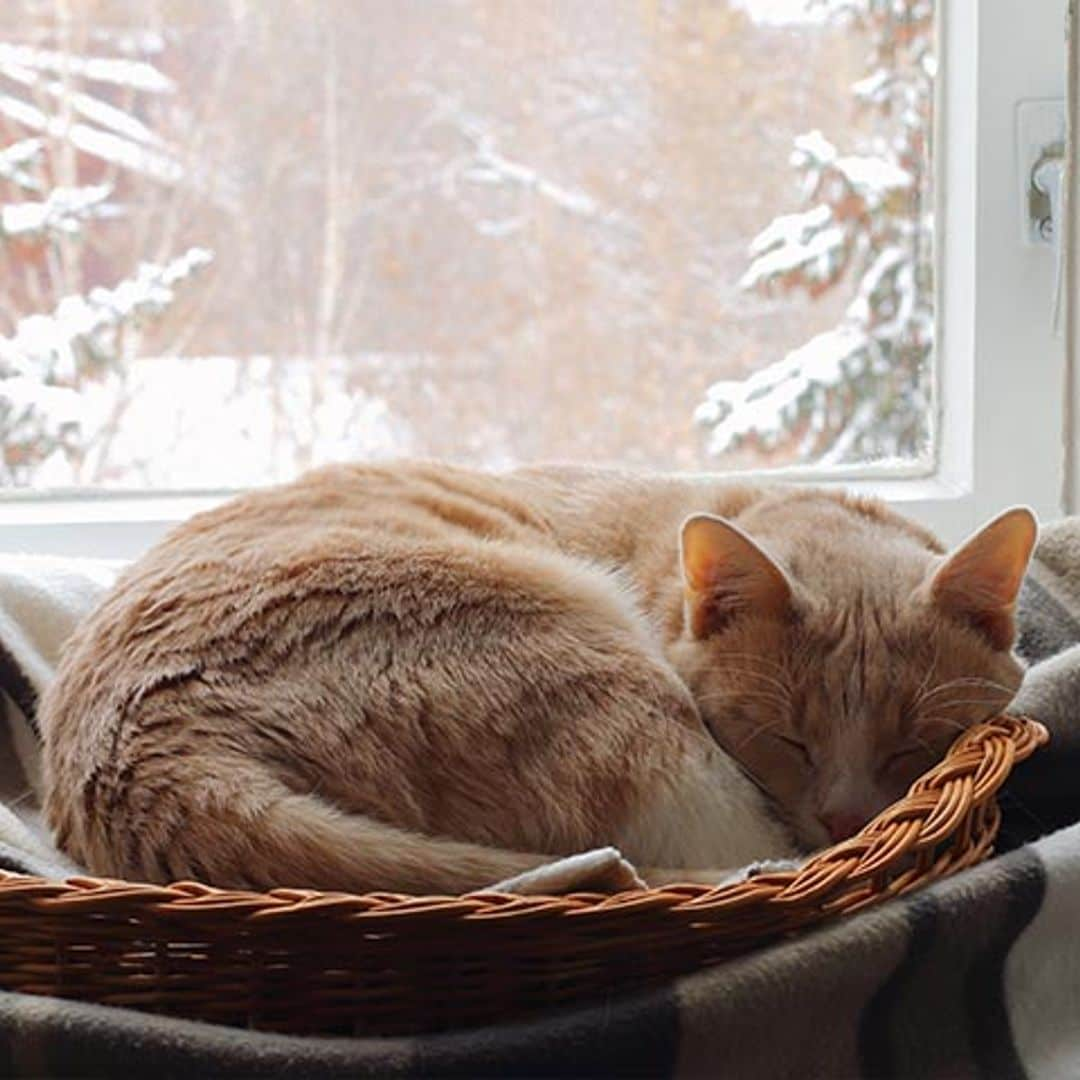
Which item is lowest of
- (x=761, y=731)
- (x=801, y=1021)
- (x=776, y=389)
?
(x=801, y=1021)

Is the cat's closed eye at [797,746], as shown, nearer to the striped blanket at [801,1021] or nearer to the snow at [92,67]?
the striped blanket at [801,1021]

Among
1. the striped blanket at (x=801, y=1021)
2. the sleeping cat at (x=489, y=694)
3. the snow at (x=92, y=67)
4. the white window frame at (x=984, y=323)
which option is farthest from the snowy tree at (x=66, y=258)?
the striped blanket at (x=801, y=1021)

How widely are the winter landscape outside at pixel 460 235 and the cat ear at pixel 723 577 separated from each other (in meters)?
0.83

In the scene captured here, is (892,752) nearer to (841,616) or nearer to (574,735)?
(841,616)

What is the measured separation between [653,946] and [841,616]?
44 cm

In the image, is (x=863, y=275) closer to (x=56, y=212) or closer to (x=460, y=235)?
(x=460, y=235)

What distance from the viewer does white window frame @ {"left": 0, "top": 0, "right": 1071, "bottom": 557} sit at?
2.09m

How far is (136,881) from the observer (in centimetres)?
120

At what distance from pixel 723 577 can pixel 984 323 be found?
2.74 ft

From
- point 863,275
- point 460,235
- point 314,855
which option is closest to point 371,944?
point 314,855

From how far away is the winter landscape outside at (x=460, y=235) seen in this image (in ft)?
7.13

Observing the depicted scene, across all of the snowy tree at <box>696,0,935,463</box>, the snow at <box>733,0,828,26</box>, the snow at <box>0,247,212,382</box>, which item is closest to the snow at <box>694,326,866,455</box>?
the snowy tree at <box>696,0,935,463</box>

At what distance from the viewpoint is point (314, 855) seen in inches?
45.0

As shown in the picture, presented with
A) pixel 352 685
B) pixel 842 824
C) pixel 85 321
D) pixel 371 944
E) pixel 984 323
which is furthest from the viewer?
pixel 85 321
